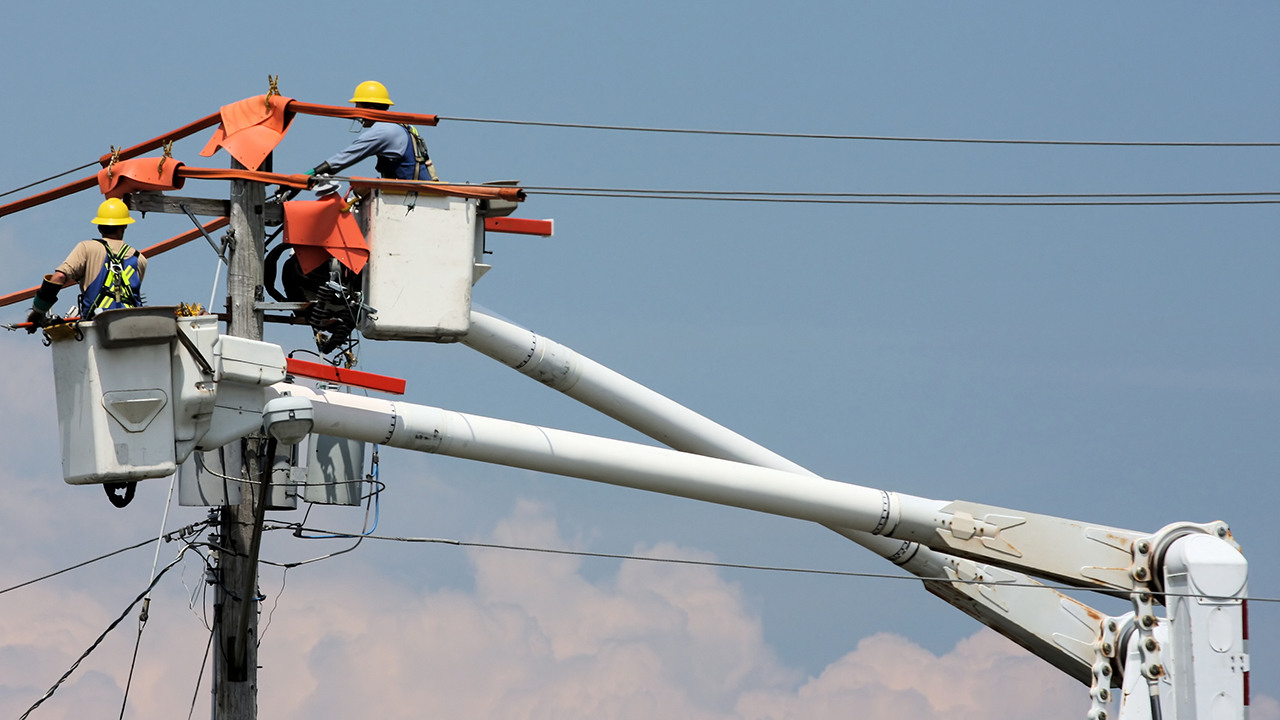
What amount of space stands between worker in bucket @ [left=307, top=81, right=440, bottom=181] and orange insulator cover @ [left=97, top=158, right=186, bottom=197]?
1176mm

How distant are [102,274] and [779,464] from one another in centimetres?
693

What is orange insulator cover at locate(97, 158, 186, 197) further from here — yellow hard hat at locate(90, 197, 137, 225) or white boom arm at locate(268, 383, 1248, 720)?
white boom arm at locate(268, 383, 1248, 720)

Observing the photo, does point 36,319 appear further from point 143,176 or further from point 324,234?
point 324,234

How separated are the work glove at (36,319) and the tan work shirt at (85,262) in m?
0.40

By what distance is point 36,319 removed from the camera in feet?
42.2

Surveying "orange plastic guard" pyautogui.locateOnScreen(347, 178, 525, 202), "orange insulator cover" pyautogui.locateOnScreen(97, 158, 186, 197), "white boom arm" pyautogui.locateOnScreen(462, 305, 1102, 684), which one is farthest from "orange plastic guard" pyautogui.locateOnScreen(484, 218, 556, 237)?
"orange insulator cover" pyautogui.locateOnScreen(97, 158, 186, 197)

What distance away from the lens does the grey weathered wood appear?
555 inches

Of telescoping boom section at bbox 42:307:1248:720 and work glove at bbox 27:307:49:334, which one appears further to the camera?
work glove at bbox 27:307:49:334

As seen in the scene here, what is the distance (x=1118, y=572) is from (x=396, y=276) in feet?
23.4

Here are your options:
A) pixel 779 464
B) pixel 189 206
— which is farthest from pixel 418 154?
pixel 779 464

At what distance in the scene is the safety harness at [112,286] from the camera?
1305 centimetres

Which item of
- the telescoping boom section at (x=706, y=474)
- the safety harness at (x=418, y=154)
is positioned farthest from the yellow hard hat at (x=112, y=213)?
the safety harness at (x=418, y=154)

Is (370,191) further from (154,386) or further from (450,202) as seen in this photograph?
(154,386)

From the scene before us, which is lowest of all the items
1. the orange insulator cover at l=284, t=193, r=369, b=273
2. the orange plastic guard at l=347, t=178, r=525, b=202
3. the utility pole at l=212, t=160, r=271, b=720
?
the utility pole at l=212, t=160, r=271, b=720
